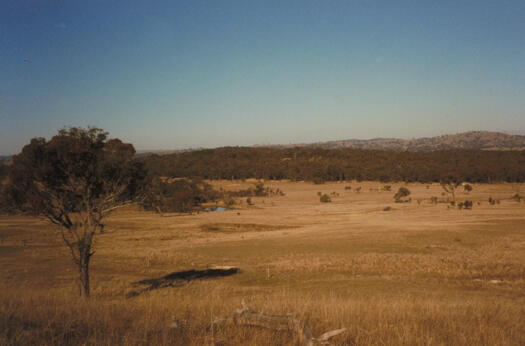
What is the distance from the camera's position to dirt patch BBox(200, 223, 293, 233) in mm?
44906

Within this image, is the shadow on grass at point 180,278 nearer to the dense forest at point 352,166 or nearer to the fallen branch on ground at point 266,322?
the fallen branch on ground at point 266,322

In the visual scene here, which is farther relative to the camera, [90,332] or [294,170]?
[294,170]

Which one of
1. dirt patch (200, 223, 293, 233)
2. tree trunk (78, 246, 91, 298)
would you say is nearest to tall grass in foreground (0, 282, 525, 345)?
tree trunk (78, 246, 91, 298)

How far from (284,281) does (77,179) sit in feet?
40.6

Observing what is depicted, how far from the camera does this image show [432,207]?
57625 millimetres

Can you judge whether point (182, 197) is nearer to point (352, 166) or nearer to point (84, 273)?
point (84, 273)

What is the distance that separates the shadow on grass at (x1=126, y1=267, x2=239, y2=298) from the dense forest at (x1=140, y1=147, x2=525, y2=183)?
83.6 meters

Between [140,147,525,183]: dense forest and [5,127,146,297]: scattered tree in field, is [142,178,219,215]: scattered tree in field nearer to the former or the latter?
[140,147,525,183]: dense forest

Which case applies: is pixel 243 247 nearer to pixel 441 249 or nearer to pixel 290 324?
pixel 441 249

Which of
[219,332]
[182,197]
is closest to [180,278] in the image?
[219,332]

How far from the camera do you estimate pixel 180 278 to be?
864 inches

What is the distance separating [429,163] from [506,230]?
101059 millimetres

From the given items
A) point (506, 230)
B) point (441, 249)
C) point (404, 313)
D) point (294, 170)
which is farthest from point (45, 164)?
point (294, 170)

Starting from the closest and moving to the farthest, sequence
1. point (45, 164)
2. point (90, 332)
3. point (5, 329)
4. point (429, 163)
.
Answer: point (5, 329)
point (90, 332)
point (45, 164)
point (429, 163)
